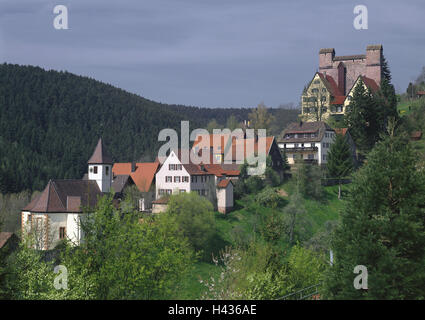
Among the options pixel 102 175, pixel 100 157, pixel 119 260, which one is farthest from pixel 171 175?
pixel 119 260

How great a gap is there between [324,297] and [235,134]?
219 feet

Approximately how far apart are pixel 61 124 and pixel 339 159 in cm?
10893

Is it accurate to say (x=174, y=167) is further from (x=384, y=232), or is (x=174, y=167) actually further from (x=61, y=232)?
(x=384, y=232)

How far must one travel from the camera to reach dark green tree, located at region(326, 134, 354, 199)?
3024 inches

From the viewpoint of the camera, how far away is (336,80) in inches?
3996

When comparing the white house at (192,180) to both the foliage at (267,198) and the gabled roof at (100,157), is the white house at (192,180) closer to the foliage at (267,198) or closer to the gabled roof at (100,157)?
the foliage at (267,198)

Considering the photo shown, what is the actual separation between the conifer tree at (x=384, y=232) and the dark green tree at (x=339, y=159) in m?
52.3

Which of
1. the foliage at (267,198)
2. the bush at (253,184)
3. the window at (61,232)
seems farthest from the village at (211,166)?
the foliage at (267,198)

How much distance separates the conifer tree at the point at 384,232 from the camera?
22.3m

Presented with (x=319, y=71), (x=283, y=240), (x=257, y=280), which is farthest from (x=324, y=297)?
(x=319, y=71)

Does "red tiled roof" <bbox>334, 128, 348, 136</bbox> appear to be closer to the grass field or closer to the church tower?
the grass field

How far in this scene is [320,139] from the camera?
274ft
